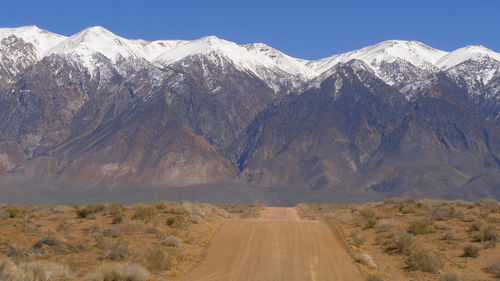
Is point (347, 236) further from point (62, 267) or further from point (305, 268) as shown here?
point (62, 267)

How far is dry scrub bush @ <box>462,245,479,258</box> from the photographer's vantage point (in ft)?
Result: 88.1

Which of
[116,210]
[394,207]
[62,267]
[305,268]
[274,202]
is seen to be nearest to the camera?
[62,267]

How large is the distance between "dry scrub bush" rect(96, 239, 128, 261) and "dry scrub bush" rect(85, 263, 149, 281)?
3334 mm

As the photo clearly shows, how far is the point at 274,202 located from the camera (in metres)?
193

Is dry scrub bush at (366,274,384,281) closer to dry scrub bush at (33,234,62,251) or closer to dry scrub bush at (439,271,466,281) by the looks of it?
dry scrub bush at (439,271,466,281)

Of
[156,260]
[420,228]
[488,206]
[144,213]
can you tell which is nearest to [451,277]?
[156,260]

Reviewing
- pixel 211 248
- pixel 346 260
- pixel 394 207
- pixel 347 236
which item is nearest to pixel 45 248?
Result: pixel 211 248

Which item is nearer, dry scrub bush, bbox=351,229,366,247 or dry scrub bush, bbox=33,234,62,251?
dry scrub bush, bbox=33,234,62,251

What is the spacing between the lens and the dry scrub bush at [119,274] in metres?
19.8

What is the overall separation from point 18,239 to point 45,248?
9.78ft

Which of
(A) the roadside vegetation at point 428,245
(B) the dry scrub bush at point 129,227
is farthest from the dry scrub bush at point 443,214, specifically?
(B) the dry scrub bush at point 129,227

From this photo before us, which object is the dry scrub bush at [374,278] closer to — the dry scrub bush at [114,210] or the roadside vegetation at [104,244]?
the roadside vegetation at [104,244]

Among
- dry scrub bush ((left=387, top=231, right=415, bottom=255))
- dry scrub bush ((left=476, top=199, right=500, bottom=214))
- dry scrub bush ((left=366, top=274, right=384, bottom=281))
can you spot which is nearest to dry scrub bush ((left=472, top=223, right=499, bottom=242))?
dry scrub bush ((left=387, top=231, right=415, bottom=255))

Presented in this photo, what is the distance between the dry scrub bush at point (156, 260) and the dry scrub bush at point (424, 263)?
32.9ft
